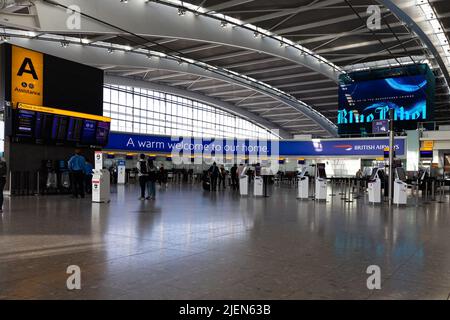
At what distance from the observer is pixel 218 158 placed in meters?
34.0

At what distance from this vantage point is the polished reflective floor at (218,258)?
11.0 feet

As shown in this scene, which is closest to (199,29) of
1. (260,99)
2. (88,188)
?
(88,188)

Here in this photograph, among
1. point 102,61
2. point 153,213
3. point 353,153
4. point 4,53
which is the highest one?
point 102,61

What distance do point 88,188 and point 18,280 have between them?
42.0 ft

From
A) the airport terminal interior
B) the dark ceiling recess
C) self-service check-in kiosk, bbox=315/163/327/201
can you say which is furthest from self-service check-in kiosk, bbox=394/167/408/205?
the dark ceiling recess

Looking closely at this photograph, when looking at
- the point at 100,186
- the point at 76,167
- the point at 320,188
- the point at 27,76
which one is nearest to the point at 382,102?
the point at 320,188

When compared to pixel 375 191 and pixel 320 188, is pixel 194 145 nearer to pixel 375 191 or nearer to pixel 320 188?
pixel 320 188

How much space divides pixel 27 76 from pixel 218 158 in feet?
69.7

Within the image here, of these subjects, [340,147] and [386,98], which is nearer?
[340,147]

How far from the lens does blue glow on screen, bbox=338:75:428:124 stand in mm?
27906

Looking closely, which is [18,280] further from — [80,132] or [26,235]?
[80,132]

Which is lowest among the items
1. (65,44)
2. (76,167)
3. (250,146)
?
(76,167)

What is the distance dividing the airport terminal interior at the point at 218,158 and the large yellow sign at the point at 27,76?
0.18ft

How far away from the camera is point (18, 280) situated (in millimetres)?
3525
